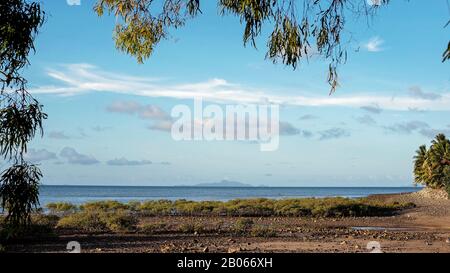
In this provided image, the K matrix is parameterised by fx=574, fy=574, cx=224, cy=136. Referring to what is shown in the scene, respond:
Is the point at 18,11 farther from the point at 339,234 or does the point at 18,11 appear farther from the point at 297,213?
the point at 297,213

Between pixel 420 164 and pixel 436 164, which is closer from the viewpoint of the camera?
pixel 436 164

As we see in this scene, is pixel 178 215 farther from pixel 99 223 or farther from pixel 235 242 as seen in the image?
pixel 235 242

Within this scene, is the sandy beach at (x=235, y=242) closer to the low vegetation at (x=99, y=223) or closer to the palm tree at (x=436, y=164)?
the low vegetation at (x=99, y=223)

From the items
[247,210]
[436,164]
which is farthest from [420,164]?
[247,210]

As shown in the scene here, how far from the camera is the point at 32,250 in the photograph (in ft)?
55.1

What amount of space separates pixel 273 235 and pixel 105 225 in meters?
7.08

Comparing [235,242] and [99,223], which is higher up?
[99,223]

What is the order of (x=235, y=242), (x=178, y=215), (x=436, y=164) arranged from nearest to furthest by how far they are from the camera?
(x=235, y=242) → (x=178, y=215) → (x=436, y=164)

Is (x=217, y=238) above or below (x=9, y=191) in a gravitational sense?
below

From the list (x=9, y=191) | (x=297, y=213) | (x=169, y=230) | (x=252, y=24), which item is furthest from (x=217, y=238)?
(x=297, y=213)

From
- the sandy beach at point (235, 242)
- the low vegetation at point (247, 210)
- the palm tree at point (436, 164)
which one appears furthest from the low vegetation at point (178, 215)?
the palm tree at point (436, 164)

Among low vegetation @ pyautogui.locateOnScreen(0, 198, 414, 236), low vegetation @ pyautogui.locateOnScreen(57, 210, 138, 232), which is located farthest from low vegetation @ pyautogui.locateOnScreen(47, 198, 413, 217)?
low vegetation @ pyautogui.locateOnScreen(57, 210, 138, 232)

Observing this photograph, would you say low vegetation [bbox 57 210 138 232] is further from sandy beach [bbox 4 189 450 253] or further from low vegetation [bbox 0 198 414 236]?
sandy beach [bbox 4 189 450 253]
